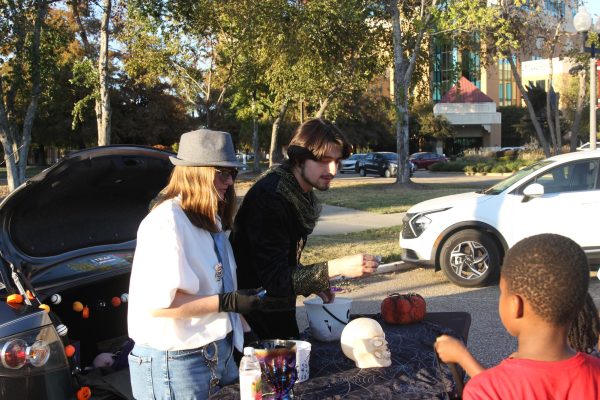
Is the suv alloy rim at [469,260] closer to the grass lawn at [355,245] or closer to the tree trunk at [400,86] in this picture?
the grass lawn at [355,245]

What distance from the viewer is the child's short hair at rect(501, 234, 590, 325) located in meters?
1.87

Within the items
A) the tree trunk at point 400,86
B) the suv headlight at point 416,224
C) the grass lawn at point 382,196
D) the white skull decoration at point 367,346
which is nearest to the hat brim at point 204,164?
the white skull decoration at point 367,346

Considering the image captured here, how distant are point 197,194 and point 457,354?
1236 mm

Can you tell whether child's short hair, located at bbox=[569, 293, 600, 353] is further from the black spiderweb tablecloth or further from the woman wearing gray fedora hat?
the woman wearing gray fedora hat

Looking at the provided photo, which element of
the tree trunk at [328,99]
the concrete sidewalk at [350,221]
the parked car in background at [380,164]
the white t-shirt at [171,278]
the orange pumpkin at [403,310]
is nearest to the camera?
the white t-shirt at [171,278]

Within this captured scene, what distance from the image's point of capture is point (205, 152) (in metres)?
2.71

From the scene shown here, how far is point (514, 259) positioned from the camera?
1.94m

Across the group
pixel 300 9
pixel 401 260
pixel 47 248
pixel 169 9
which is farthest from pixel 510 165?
pixel 47 248

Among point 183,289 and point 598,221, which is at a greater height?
point 183,289

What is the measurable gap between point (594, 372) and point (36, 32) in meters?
16.9

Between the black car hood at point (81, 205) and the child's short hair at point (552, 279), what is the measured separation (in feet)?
7.93

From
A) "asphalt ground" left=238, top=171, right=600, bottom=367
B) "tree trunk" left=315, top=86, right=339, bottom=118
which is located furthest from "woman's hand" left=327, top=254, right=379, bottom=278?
"tree trunk" left=315, top=86, right=339, bottom=118

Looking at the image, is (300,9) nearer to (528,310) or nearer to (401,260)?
(401,260)

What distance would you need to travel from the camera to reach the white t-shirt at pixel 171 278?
248cm
